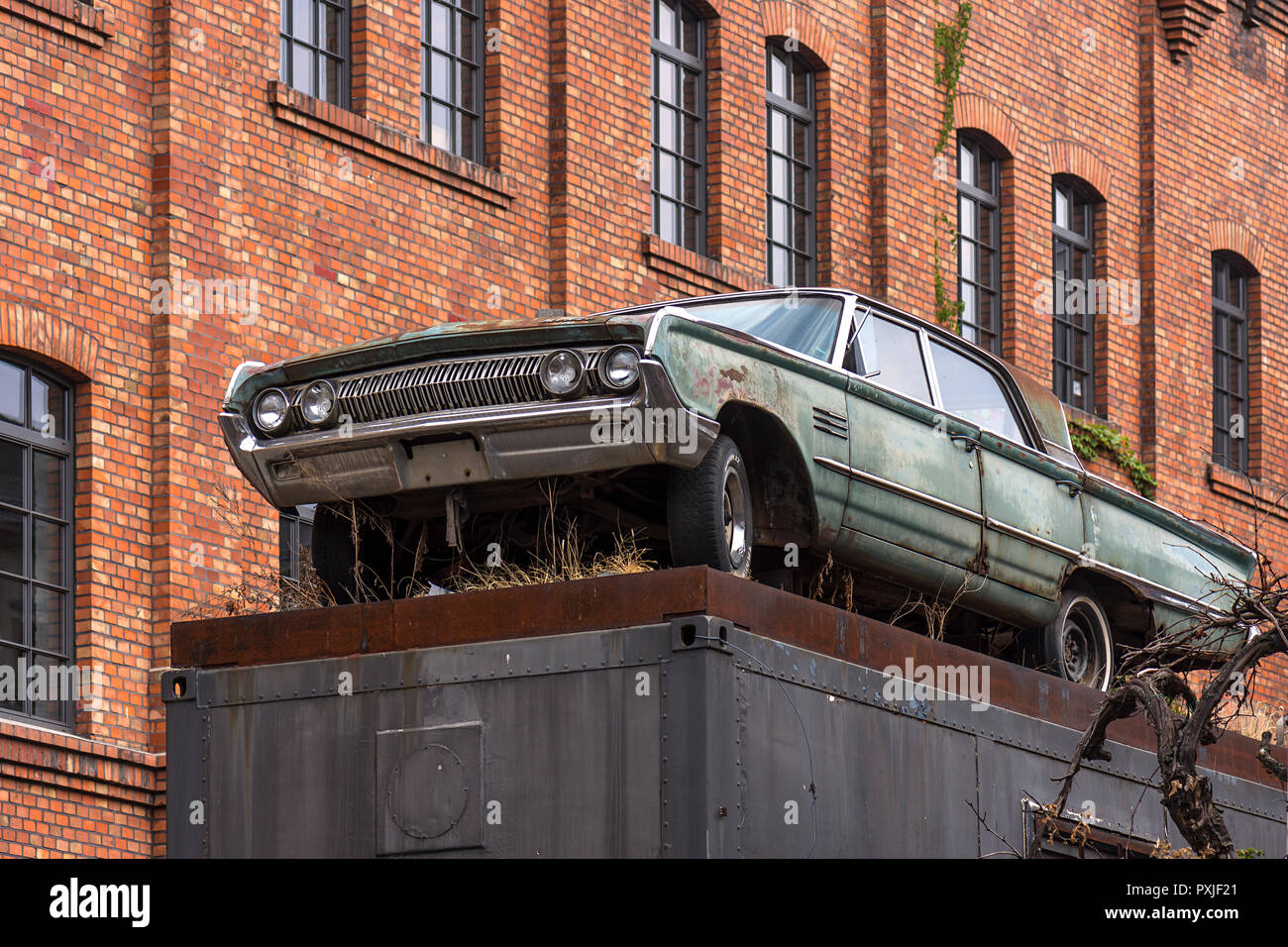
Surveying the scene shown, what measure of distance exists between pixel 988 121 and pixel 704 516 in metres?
12.6

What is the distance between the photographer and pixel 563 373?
8953mm

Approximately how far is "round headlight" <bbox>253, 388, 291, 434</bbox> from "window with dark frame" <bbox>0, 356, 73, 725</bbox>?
3707 mm

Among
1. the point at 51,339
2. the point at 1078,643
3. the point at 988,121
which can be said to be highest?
the point at 988,121

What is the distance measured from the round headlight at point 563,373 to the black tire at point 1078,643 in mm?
3667

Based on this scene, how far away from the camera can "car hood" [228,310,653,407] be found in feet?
29.4

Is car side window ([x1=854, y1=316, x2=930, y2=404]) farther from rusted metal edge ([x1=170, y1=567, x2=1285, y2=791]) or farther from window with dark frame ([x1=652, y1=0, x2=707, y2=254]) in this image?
window with dark frame ([x1=652, y1=0, x2=707, y2=254])

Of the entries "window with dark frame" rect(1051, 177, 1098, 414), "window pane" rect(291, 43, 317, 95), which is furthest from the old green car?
"window with dark frame" rect(1051, 177, 1098, 414)

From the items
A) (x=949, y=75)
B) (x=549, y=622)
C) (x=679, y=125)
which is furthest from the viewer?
(x=949, y=75)

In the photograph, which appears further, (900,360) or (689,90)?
(689,90)

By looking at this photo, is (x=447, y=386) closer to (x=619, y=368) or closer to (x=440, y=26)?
(x=619, y=368)

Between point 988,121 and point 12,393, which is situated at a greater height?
point 988,121

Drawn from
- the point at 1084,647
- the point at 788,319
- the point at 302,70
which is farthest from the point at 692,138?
the point at 788,319

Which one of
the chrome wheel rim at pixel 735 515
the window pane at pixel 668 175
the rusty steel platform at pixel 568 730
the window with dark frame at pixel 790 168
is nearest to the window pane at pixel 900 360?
the chrome wheel rim at pixel 735 515
